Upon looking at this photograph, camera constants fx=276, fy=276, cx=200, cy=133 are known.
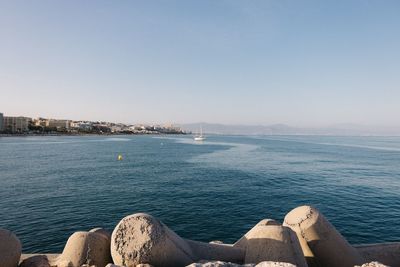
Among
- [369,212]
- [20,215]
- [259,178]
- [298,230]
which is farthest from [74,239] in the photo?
[259,178]

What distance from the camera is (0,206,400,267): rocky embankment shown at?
6137mm

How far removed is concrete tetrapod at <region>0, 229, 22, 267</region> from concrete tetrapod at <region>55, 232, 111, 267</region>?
3.39 feet

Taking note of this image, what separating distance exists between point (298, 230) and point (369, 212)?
17.8 m

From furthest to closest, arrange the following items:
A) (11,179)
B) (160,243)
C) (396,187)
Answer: (11,179), (396,187), (160,243)

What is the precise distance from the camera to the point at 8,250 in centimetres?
699

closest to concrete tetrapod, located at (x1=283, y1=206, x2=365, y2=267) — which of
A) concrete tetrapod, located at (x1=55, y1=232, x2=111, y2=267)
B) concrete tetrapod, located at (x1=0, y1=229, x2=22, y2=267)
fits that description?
concrete tetrapod, located at (x1=55, y1=232, x2=111, y2=267)

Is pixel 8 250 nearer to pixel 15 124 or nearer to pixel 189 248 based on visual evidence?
pixel 189 248

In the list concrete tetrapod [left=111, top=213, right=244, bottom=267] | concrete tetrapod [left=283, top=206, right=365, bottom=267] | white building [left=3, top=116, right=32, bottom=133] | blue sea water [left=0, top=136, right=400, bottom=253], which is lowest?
blue sea water [left=0, top=136, right=400, bottom=253]

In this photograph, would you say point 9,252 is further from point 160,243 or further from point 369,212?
point 369,212

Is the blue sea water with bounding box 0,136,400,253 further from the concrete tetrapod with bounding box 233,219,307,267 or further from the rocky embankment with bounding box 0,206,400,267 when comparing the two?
the concrete tetrapod with bounding box 233,219,307,267

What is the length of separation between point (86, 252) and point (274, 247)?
4.92 m

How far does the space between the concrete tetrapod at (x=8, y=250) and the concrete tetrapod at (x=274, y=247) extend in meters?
5.99

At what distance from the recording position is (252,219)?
66.6ft

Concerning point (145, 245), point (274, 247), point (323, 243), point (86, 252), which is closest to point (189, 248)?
point (145, 245)
